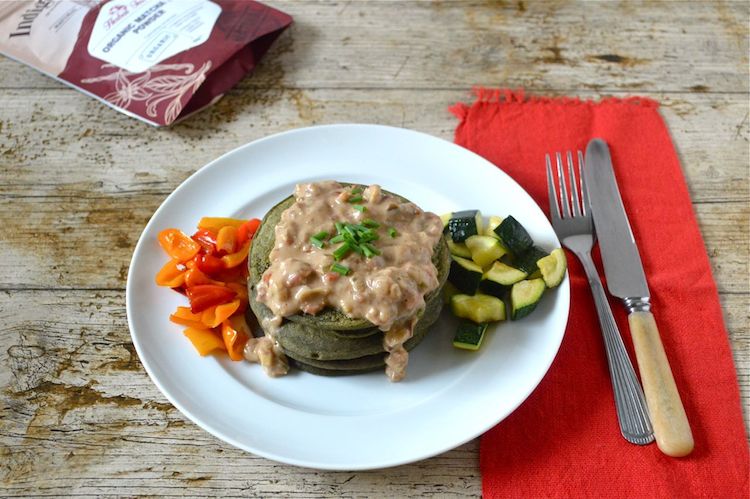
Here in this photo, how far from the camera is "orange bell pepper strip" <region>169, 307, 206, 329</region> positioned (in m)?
3.12

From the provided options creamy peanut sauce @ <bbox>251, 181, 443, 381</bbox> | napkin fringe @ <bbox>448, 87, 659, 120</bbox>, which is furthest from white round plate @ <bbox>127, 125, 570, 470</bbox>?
napkin fringe @ <bbox>448, 87, 659, 120</bbox>

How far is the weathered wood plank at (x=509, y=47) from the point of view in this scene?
4777 millimetres

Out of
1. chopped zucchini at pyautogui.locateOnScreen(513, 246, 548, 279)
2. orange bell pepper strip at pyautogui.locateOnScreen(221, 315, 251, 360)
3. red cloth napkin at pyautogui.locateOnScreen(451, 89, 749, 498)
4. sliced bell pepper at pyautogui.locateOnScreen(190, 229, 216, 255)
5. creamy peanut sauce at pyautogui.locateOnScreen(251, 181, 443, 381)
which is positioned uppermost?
creamy peanut sauce at pyautogui.locateOnScreen(251, 181, 443, 381)

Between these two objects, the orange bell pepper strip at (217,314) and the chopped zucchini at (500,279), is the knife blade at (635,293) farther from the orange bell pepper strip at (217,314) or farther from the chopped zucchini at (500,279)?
the orange bell pepper strip at (217,314)

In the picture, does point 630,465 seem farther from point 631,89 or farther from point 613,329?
point 631,89

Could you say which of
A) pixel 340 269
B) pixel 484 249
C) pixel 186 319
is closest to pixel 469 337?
pixel 484 249

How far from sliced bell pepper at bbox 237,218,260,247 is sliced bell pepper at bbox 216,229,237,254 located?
39 millimetres

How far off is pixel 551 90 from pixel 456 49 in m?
0.80

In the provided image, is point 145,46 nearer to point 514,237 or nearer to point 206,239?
point 206,239

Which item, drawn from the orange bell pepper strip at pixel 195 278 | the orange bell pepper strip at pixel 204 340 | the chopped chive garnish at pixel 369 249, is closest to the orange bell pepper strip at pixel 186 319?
the orange bell pepper strip at pixel 204 340

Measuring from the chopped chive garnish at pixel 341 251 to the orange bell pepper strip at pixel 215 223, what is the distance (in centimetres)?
84

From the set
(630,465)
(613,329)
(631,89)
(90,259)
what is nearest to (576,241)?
(613,329)

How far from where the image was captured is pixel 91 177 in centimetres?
416

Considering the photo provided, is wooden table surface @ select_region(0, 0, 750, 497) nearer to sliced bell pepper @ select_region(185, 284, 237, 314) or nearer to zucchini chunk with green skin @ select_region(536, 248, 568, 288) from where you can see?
sliced bell pepper @ select_region(185, 284, 237, 314)
